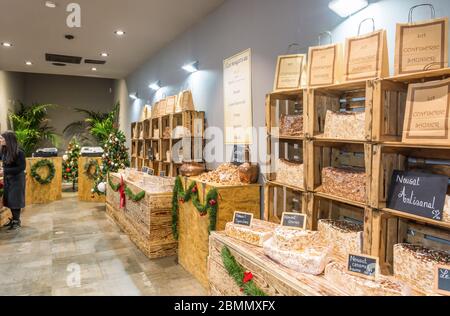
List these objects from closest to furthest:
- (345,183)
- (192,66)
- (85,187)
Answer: (345,183) < (192,66) < (85,187)

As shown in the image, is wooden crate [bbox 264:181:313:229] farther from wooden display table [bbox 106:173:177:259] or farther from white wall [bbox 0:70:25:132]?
white wall [bbox 0:70:25:132]

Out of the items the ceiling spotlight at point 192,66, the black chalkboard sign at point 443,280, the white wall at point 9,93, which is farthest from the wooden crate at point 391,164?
the white wall at point 9,93

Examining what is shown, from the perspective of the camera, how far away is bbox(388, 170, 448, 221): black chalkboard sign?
157 centimetres

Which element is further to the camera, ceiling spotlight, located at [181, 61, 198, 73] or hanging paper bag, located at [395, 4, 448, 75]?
ceiling spotlight, located at [181, 61, 198, 73]

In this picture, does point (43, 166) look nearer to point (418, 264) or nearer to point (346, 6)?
point (346, 6)

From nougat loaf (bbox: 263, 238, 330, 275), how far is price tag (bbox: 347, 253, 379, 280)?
0.16 meters

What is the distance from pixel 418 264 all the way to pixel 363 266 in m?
0.27

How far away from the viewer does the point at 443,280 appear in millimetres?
1431

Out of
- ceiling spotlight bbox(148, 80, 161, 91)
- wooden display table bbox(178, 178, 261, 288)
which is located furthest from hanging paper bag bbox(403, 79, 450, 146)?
ceiling spotlight bbox(148, 80, 161, 91)

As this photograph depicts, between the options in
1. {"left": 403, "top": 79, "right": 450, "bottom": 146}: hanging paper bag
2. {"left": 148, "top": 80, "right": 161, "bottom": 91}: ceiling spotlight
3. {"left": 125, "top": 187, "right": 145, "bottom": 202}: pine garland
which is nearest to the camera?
{"left": 403, "top": 79, "right": 450, "bottom": 146}: hanging paper bag

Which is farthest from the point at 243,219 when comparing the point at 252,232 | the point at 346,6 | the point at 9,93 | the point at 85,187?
the point at 9,93

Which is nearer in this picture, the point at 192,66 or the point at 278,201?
the point at 278,201
